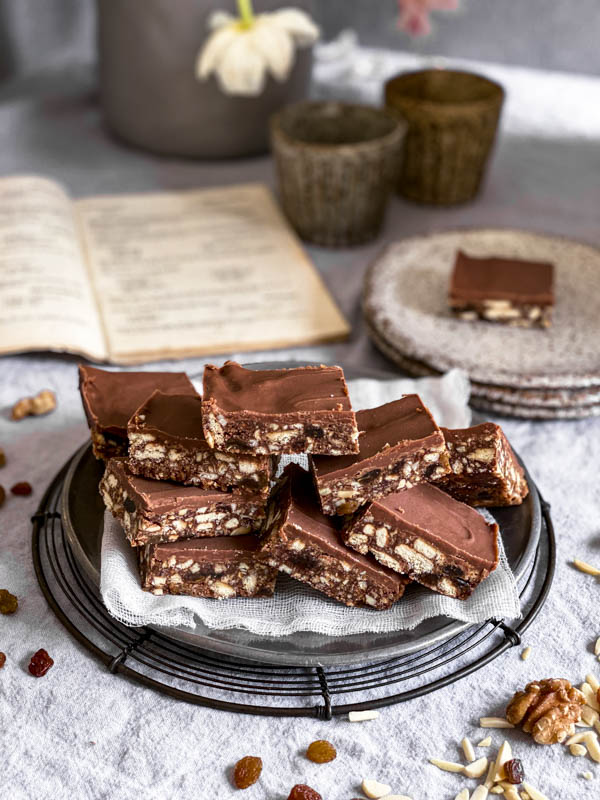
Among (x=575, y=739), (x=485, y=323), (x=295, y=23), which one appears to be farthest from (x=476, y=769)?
(x=295, y=23)

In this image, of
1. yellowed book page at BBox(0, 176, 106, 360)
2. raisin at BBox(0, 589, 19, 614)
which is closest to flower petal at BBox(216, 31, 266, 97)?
yellowed book page at BBox(0, 176, 106, 360)

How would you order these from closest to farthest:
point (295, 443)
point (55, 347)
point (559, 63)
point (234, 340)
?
point (295, 443)
point (55, 347)
point (234, 340)
point (559, 63)

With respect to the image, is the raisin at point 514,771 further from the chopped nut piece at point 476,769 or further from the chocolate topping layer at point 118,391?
the chocolate topping layer at point 118,391

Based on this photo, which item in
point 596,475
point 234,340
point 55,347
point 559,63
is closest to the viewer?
point 596,475

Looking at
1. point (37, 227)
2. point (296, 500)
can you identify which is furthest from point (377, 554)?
point (37, 227)

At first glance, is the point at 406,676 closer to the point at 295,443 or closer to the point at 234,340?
the point at 295,443

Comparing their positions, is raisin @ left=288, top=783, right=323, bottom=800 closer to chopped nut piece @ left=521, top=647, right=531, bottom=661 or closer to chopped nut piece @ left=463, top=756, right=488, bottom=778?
chopped nut piece @ left=463, top=756, right=488, bottom=778

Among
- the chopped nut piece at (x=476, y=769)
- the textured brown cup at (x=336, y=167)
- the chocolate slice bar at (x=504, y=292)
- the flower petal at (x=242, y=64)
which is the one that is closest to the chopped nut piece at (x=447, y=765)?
the chopped nut piece at (x=476, y=769)
